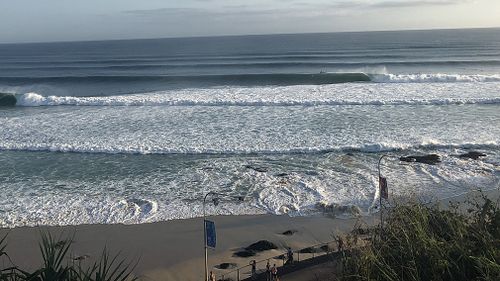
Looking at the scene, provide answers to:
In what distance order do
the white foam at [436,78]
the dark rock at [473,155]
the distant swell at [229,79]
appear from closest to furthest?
the dark rock at [473,155], the white foam at [436,78], the distant swell at [229,79]

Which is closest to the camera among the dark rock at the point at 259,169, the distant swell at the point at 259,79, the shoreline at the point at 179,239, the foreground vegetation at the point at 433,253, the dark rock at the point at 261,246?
the foreground vegetation at the point at 433,253

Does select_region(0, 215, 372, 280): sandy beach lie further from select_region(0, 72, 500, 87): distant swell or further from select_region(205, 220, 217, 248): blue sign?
select_region(0, 72, 500, 87): distant swell

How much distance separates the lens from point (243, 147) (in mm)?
22844

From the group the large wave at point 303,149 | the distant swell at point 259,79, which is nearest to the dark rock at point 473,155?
the large wave at point 303,149

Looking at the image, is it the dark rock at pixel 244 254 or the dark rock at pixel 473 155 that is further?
the dark rock at pixel 473 155

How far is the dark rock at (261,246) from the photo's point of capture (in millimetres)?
13739

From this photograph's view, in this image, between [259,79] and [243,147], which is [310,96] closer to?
[259,79]

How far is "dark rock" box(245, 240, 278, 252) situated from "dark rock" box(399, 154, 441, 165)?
29.1 feet

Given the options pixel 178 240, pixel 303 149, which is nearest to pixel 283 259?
pixel 178 240

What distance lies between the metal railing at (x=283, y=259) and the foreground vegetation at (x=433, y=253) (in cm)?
546

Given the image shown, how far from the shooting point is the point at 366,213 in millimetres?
15602

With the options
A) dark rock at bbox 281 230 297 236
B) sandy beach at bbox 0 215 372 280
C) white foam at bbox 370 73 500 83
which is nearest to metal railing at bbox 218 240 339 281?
sandy beach at bbox 0 215 372 280

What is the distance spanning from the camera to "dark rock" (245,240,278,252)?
45.1 feet

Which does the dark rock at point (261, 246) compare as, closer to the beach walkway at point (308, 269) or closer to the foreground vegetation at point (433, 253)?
the beach walkway at point (308, 269)
